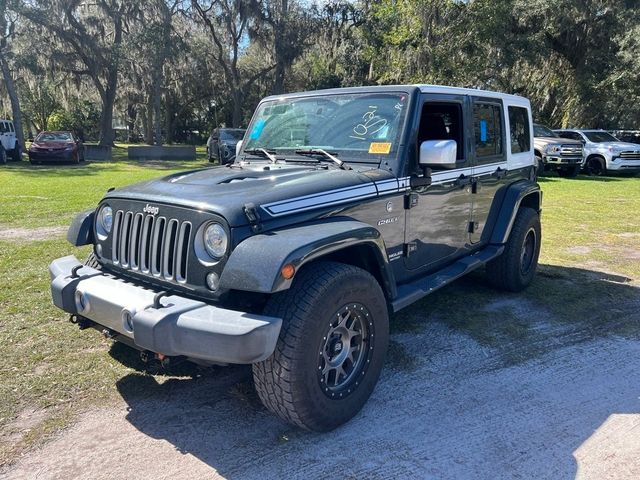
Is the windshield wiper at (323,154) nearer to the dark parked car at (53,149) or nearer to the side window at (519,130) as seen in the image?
the side window at (519,130)

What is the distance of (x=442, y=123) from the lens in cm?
436

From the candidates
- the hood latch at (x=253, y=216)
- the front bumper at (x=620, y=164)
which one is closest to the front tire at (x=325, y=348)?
the hood latch at (x=253, y=216)

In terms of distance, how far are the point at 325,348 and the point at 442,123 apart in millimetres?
2303

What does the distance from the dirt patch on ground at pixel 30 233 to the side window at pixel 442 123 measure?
566 centimetres

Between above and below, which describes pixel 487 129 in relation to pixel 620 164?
above

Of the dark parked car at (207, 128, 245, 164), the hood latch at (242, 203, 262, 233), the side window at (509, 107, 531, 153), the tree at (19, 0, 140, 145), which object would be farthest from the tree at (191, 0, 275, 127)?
the hood latch at (242, 203, 262, 233)

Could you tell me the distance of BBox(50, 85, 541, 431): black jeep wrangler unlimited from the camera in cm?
264

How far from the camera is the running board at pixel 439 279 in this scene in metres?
3.63

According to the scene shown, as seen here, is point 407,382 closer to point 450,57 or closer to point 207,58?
point 450,57

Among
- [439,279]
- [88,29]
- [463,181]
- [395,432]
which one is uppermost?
[88,29]

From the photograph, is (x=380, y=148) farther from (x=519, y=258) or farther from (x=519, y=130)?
(x=519, y=130)

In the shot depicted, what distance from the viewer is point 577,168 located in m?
17.6

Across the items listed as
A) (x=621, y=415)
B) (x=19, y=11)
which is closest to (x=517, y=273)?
(x=621, y=415)

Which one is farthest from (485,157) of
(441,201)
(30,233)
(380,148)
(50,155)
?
(50,155)
